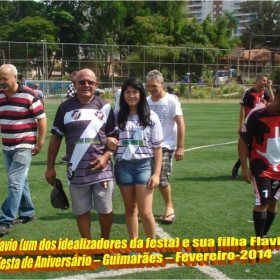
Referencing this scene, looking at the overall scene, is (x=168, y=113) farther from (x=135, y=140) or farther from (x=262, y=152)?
(x=262, y=152)

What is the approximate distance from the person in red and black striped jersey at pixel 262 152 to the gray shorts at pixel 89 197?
1482 millimetres

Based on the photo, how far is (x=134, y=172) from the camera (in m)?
5.02

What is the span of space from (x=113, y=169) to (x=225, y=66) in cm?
4547

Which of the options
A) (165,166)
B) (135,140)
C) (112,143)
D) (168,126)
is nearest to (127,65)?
(168,126)

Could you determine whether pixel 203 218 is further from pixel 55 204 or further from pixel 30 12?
pixel 30 12

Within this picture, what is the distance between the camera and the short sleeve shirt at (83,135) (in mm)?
4855

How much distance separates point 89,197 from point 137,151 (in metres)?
0.68

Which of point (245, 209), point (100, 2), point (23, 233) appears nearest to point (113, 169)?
point (23, 233)

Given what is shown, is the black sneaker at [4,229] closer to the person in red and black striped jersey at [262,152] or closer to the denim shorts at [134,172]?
the denim shorts at [134,172]

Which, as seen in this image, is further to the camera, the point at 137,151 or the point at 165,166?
the point at 165,166

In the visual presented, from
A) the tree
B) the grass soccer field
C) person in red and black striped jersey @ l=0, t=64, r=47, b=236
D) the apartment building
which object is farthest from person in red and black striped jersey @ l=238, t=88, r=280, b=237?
the apartment building

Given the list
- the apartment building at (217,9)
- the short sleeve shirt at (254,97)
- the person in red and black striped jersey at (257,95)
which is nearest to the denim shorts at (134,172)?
the person in red and black striped jersey at (257,95)

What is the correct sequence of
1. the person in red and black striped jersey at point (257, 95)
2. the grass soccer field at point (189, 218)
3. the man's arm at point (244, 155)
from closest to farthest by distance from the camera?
the grass soccer field at point (189, 218) → the man's arm at point (244, 155) → the person in red and black striped jersey at point (257, 95)

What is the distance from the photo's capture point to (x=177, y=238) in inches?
222
